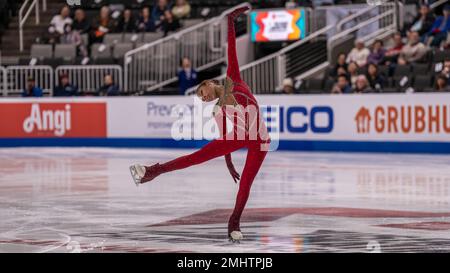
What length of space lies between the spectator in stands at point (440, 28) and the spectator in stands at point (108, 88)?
7.36m

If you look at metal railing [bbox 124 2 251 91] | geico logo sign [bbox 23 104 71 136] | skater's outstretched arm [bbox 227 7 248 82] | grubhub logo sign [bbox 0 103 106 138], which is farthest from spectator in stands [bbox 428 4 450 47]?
skater's outstretched arm [bbox 227 7 248 82]

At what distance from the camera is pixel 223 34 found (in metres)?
26.8

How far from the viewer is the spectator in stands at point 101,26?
28219 mm

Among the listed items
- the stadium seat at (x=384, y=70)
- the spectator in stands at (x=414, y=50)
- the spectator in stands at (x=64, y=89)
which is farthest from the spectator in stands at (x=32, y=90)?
the spectator in stands at (x=414, y=50)

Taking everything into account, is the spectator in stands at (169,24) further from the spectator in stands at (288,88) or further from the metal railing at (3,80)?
the spectator in stands at (288,88)

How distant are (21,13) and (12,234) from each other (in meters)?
21.2

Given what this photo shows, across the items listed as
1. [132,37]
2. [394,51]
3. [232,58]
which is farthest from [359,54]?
[232,58]

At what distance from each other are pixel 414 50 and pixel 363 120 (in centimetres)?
233

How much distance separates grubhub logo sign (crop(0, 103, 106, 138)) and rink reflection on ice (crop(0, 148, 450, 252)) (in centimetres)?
519

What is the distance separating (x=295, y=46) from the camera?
2581 cm

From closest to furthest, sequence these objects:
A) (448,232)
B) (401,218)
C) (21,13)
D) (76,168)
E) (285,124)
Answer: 1. (448,232)
2. (401,218)
3. (76,168)
4. (285,124)
5. (21,13)

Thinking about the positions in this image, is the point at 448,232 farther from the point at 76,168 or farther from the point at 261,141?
the point at 76,168
